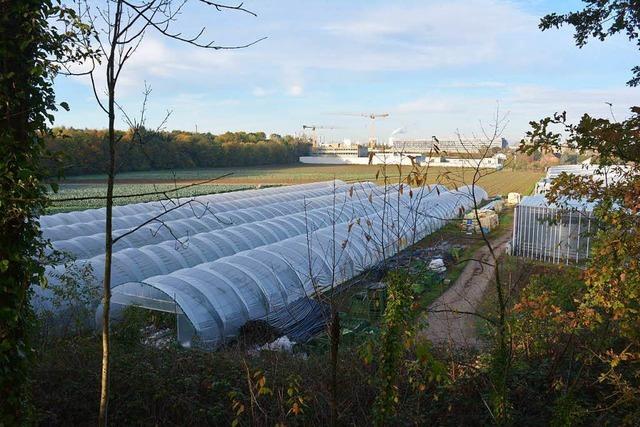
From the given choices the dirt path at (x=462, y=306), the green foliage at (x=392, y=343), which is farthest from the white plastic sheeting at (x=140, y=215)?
the green foliage at (x=392, y=343)

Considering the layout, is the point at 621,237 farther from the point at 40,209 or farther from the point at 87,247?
the point at 87,247

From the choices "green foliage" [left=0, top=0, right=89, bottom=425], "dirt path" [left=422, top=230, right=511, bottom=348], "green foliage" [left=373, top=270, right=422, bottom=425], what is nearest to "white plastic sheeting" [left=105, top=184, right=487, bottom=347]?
"dirt path" [left=422, top=230, right=511, bottom=348]

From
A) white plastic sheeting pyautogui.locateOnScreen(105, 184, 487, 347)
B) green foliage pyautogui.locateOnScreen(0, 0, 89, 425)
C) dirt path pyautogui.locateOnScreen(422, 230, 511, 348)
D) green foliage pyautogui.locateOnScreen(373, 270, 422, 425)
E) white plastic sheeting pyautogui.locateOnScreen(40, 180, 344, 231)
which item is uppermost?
green foliage pyautogui.locateOnScreen(0, 0, 89, 425)

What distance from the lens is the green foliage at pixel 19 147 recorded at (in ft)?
13.2

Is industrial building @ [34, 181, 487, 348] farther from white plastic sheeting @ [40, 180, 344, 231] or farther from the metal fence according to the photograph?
the metal fence

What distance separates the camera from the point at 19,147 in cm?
413

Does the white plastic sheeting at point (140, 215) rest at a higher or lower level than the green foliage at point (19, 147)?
lower

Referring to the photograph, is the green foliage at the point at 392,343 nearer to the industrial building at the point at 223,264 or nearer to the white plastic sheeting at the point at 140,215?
the industrial building at the point at 223,264

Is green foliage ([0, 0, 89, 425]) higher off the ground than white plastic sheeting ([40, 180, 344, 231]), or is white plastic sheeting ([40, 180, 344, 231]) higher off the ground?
green foliage ([0, 0, 89, 425])

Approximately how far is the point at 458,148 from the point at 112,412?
5033 mm

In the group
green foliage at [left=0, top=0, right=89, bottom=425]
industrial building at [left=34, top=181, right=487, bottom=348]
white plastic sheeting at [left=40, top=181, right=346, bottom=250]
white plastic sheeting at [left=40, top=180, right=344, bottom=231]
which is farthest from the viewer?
white plastic sheeting at [left=40, top=180, right=344, bottom=231]

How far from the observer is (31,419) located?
4707mm

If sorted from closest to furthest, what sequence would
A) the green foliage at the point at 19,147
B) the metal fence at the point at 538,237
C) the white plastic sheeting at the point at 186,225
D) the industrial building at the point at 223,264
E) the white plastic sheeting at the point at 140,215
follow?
the green foliage at the point at 19,147
the industrial building at the point at 223,264
the white plastic sheeting at the point at 186,225
the white plastic sheeting at the point at 140,215
the metal fence at the point at 538,237

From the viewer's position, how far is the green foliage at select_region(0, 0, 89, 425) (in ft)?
13.2
